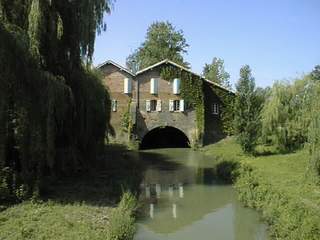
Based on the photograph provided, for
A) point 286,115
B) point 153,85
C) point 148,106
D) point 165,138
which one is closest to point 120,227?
point 286,115

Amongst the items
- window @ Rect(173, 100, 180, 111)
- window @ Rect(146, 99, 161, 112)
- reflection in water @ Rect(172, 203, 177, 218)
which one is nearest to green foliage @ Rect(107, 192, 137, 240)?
reflection in water @ Rect(172, 203, 177, 218)

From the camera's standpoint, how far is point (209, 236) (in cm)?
1487

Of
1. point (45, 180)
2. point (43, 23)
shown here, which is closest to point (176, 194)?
point (45, 180)

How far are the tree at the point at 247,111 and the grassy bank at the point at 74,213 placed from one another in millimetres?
13440

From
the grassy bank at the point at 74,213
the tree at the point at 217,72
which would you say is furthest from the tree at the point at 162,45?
the grassy bank at the point at 74,213

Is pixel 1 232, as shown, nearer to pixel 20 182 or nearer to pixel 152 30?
pixel 20 182

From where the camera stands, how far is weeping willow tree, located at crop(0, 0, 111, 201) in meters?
15.3

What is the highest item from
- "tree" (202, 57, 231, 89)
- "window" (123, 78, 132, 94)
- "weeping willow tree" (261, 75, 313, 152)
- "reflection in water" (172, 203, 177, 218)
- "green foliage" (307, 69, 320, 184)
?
"tree" (202, 57, 231, 89)

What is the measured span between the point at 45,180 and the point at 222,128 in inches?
1123

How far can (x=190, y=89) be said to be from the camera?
4281 centimetres

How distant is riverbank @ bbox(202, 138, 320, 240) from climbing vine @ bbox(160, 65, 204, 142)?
1183 centimetres

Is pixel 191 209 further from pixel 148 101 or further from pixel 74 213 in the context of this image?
pixel 148 101

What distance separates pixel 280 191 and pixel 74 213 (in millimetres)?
8161

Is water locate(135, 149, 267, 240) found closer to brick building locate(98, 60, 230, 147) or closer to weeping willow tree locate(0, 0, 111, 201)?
weeping willow tree locate(0, 0, 111, 201)
